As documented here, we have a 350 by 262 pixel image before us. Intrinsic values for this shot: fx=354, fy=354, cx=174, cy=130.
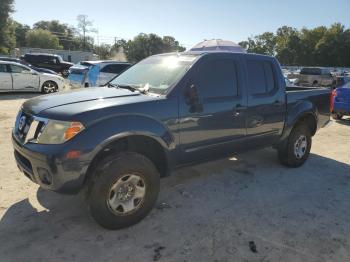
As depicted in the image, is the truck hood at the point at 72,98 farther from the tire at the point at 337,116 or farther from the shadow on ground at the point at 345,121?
the tire at the point at 337,116

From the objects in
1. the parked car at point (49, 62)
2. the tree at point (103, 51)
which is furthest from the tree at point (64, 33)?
the parked car at point (49, 62)

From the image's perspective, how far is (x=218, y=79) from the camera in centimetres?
452

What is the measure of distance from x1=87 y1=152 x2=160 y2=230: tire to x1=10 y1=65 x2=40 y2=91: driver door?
518 inches

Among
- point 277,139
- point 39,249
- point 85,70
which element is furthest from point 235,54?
point 85,70

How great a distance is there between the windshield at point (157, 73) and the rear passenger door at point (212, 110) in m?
0.20

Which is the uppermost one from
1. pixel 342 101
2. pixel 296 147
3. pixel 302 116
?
pixel 302 116

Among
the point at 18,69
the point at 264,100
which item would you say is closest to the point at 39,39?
the point at 18,69

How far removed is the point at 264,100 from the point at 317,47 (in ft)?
231

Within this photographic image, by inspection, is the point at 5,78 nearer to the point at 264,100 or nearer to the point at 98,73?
the point at 98,73

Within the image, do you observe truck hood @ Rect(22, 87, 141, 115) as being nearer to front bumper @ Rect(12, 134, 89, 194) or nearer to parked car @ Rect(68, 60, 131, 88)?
front bumper @ Rect(12, 134, 89, 194)

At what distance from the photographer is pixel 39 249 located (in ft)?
10.8

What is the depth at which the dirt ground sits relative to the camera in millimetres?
3324

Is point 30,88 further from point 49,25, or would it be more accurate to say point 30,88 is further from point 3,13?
point 49,25

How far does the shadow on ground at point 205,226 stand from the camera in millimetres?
3314
